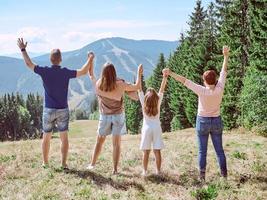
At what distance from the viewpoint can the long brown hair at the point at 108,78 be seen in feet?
35.3

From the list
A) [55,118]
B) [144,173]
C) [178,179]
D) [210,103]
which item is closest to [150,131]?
[144,173]

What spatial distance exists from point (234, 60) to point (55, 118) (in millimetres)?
34451

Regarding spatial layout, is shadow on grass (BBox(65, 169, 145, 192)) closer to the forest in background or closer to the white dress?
the white dress

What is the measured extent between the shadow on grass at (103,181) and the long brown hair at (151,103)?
1.83m

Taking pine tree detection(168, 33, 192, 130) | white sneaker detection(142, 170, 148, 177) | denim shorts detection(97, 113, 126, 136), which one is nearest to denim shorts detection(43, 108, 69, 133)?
denim shorts detection(97, 113, 126, 136)

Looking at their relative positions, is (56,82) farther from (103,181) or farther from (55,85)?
(103,181)

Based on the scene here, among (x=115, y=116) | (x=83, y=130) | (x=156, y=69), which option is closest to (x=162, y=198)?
(x=115, y=116)

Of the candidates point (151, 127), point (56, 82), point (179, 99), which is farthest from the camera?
point (179, 99)

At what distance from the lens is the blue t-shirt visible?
11062 mm

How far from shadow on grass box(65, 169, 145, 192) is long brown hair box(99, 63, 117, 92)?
7.05 feet

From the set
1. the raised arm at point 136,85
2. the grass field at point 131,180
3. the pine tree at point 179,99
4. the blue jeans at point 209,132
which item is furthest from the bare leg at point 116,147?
the pine tree at point 179,99

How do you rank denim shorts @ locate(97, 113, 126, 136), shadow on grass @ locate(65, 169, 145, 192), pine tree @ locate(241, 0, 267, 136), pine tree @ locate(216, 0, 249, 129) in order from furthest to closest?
pine tree @ locate(216, 0, 249, 129)
pine tree @ locate(241, 0, 267, 136)
denim shorts @ locate(97, 113, 126, 136)
shadow on grass @ locate(65, 169, 145, 192)

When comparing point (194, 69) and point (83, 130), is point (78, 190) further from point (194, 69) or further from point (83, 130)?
A: point (83, 130)

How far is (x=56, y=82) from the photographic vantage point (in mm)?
11102
